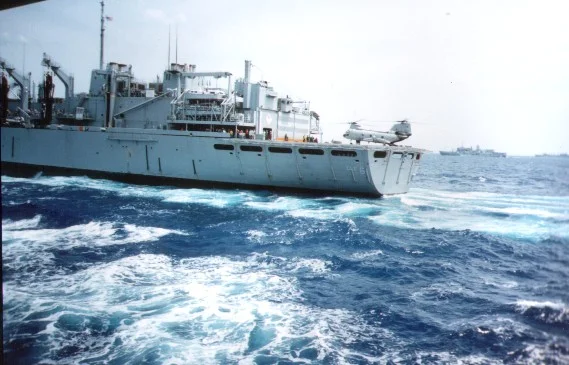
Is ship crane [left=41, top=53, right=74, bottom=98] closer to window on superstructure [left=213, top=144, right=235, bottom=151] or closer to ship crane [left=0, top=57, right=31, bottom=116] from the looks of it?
ship crane [left=0, top=57, right=31, bottom=116]

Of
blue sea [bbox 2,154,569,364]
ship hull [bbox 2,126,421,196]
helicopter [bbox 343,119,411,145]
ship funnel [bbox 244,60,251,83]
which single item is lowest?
blue sea [bbox 2,154,569,364]

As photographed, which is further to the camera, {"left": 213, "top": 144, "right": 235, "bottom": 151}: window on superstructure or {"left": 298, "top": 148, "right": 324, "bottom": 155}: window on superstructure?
{"left": 213, "top": 144, "right": 235, "bottom": 151}: window on superstructure

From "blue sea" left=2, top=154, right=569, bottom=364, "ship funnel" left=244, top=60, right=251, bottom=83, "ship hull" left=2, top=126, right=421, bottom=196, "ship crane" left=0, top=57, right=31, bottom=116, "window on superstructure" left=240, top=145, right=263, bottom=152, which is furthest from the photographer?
"ship crane" left=0, top=57, right=31, bottom=116

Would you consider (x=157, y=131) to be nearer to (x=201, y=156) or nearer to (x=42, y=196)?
(x=201, y=156)

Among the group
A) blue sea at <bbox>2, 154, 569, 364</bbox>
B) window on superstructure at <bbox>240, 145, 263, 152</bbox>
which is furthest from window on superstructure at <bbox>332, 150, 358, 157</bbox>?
window on superstructure at <bbox>240, 145, 263, 152</bbox>

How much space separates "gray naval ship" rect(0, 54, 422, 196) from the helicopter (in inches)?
5.9

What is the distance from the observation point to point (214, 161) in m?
25.8

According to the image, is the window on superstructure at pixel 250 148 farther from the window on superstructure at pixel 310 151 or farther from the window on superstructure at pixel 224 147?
the window on superstructure at pixel 310 151

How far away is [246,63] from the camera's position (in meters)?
28.1

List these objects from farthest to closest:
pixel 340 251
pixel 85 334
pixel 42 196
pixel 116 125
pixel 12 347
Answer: pixel 116 125 → pixel 42 196 → pixel 340 251 → pixel 85 334 → pixel 12 347

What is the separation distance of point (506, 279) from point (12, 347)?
1125cm

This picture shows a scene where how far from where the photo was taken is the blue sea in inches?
249

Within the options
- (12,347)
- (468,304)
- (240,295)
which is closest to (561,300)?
(468,304)

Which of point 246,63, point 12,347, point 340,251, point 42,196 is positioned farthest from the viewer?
point 246,63
